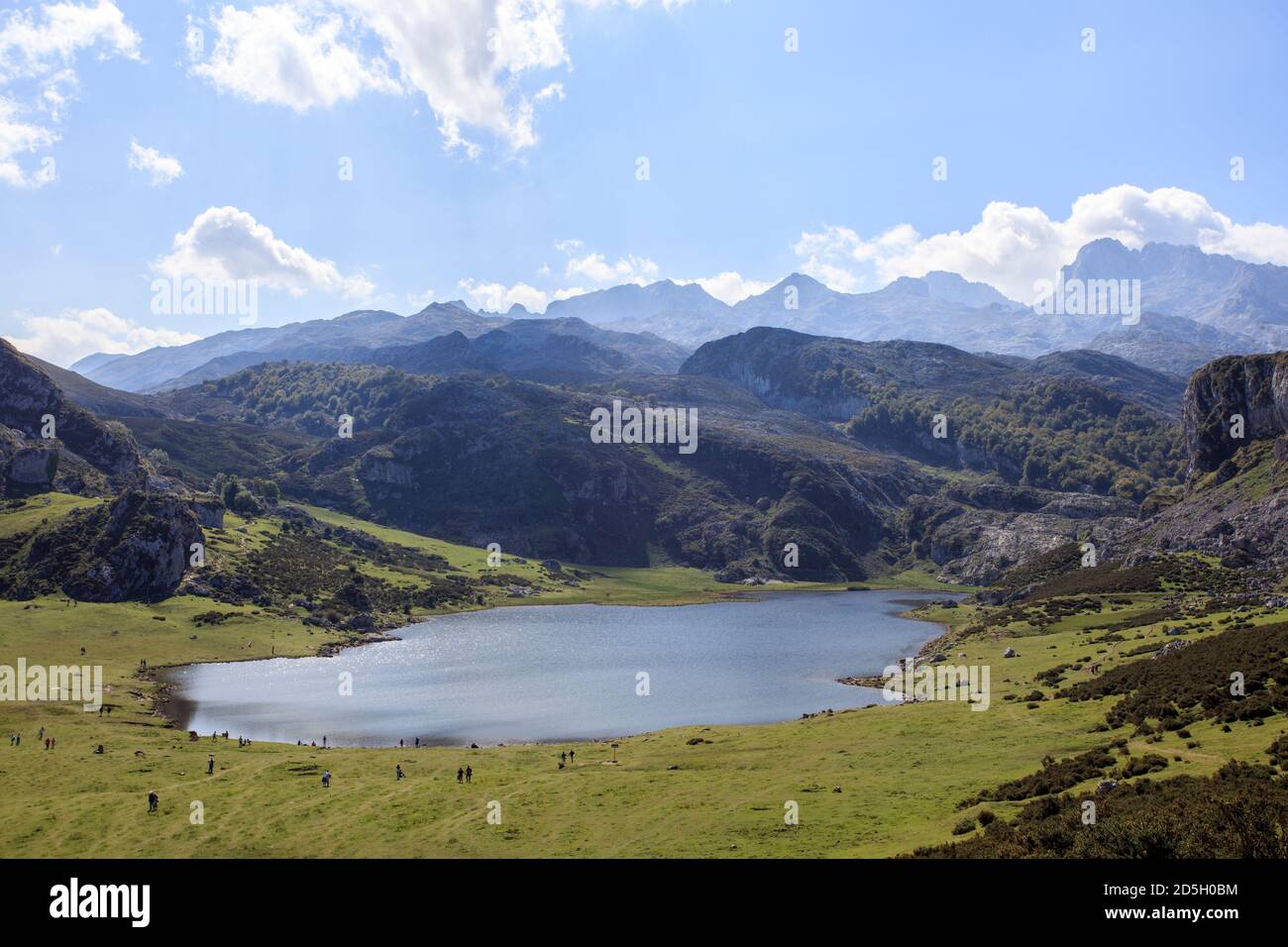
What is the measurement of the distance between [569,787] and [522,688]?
251 ft

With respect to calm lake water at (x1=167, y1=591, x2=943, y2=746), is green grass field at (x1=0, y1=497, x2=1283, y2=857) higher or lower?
higher

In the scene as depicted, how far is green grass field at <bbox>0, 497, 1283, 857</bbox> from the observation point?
51531 millimetres

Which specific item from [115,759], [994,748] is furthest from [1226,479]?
[115,759]

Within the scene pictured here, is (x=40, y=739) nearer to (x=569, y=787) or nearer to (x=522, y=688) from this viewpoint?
(x=569, y=787)

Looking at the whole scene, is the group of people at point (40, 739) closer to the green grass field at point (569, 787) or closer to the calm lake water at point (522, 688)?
the green grass field at point (569, 787)

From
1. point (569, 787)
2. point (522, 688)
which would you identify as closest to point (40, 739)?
point (569, 787)

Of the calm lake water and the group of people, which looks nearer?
the group of people

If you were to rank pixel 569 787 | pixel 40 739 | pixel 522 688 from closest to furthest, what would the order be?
pixel 569 787, pixel 40 739, pixel 522 688

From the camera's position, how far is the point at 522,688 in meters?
143

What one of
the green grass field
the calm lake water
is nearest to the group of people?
the green grass field

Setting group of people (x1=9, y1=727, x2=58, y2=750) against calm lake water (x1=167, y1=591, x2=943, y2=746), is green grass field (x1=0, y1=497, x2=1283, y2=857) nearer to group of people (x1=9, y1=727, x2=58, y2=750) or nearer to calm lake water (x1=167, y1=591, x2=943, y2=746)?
group of people (x1=9, y1=727, x2=58, y2=750)

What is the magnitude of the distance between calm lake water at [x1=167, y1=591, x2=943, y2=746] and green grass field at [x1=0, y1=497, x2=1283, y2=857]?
15632 millimetres

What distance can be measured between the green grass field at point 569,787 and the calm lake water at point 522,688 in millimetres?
15632
